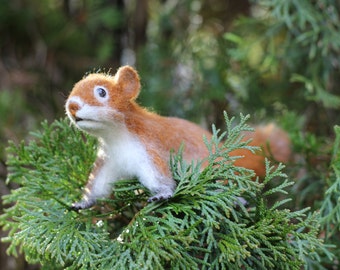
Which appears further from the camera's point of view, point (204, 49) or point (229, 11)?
point (229, 11)

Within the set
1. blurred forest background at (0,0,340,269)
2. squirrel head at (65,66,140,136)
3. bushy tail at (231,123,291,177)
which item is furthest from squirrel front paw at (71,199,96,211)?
bushy tail at (231,123,291,177)

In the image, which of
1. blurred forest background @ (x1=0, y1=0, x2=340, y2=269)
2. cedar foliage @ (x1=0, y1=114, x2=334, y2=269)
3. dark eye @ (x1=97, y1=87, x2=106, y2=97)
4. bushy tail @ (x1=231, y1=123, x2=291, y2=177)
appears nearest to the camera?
cedar foliage @ (x1=0, y1=114, x2=334, y2=269)

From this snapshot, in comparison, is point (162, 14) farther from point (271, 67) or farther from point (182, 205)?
point (182, 205)

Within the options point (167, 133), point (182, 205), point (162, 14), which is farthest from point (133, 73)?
point (162, 14)

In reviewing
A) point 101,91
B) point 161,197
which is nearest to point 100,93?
point 101,91

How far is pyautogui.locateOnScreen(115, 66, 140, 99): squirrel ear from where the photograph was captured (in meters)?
0.95

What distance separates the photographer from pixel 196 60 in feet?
5.49

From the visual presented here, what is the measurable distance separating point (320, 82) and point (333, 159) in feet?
1.46

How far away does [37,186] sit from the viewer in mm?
1009

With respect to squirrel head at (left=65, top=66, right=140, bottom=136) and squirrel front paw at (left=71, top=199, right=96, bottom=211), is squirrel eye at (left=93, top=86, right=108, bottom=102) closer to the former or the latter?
squirrel head at (left=65, top=66, right=140, bottom=136)

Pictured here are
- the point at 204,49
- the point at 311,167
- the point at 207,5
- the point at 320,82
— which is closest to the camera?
the point at 311,167

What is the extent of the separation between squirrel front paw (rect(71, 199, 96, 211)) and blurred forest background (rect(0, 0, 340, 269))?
11.5 inches

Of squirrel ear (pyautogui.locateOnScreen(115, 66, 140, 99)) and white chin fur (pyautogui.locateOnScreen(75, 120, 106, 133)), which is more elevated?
squirrel ear (pyautogui.locateOnScreen(115, 66, 140, 99))

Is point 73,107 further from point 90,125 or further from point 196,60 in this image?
point 196,60
